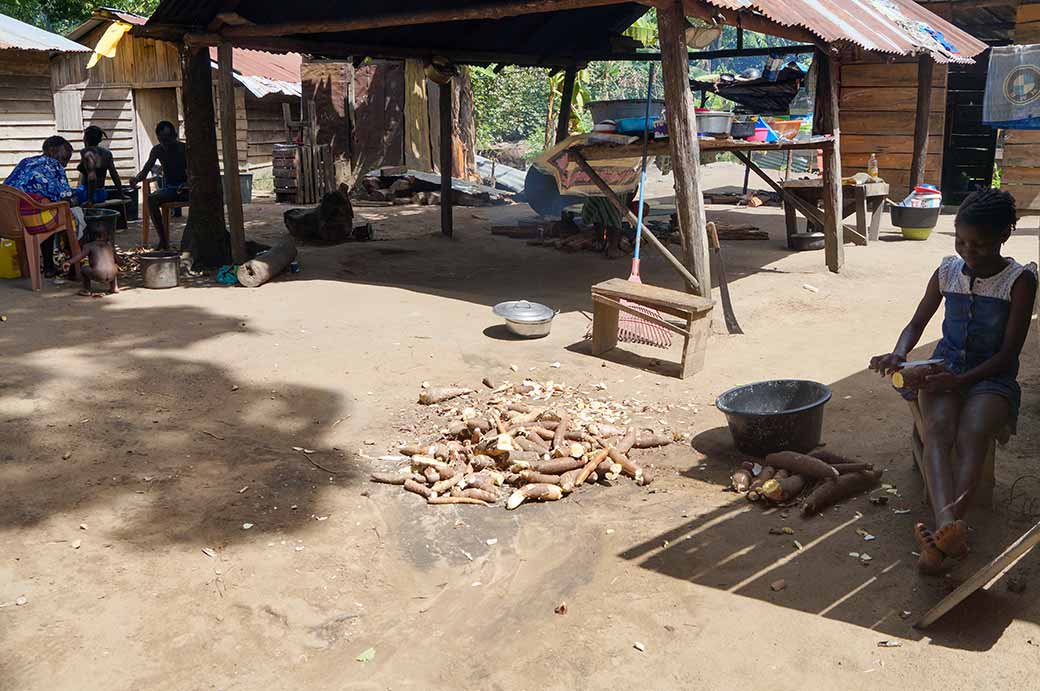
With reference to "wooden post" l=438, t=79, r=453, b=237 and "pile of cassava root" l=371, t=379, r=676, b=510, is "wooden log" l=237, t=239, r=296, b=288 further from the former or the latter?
"pile of cassava root" l=371, t=379, r=676, b=510

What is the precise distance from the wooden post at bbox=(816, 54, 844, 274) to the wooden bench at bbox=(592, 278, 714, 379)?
377cm

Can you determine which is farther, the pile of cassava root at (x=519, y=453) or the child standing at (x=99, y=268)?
the child standing at (x=99, y=268)

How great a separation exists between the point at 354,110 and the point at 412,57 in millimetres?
7031

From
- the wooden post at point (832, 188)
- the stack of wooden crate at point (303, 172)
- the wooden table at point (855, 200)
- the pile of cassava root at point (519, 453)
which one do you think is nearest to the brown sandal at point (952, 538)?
the pile of cassava root at point (519, 453)

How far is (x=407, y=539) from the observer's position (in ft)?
14.3

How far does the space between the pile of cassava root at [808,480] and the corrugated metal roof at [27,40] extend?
46.8 feet

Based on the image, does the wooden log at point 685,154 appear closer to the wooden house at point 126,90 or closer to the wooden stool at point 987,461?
the wooden stool at point 987,461

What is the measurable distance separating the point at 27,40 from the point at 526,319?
11.9 metres

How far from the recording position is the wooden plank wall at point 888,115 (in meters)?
15.3

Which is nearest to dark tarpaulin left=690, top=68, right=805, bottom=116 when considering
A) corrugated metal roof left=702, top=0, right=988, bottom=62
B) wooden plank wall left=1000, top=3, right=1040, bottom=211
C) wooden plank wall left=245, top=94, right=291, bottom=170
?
corrugated metal roof left=702, top=0, right=988, bottom=62

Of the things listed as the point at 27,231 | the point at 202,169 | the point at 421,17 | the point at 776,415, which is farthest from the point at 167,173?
the point at 776,415

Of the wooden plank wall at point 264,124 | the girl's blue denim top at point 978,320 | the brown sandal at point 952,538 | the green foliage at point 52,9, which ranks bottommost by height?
the brown sandal at point 952,538

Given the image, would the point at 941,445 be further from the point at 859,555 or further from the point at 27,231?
the point at 27,231

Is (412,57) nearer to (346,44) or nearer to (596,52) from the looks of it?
(346,44)
